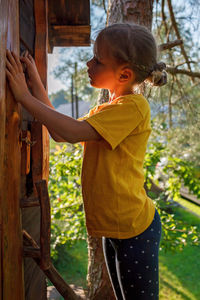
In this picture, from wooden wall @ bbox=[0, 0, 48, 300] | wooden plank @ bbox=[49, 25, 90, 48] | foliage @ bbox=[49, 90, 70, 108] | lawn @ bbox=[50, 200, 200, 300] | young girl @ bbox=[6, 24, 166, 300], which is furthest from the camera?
→ foliage @ bbox=[49, 90, 70, 108]

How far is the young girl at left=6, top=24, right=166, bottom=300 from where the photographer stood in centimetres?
111

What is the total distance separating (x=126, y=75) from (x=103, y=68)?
10 cm

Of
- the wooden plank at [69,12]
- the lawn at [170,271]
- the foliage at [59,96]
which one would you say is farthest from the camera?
the foliage at [59,96]

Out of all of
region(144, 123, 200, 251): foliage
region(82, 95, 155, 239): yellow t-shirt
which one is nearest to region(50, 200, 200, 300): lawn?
region(144, 123, 200, 251): foliage

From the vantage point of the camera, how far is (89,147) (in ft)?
4.03

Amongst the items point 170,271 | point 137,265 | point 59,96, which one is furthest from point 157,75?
point 59,96

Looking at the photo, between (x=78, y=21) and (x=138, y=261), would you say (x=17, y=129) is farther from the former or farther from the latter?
(x=78, y=21)

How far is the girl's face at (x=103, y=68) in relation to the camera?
1.19 metres

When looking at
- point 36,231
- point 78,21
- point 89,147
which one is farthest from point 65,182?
point 89,147

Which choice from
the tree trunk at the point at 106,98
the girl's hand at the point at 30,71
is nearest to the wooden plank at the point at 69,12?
the tree trunk at the point at 106,98

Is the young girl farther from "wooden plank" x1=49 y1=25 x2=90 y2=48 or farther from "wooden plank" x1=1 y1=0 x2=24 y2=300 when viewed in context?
"wooden plank" x1=49 y1=25 x2=90 y2=48

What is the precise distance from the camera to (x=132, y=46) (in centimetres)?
116

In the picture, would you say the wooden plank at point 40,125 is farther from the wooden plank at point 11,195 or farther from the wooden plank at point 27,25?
the wooden plank at point 11,195

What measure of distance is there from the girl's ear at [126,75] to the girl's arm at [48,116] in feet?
0.95
